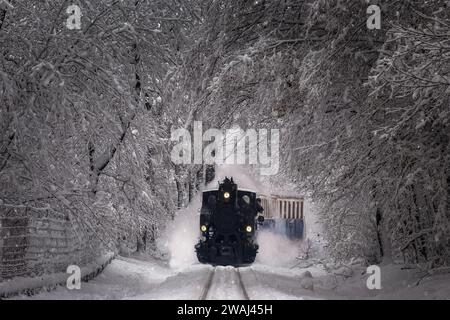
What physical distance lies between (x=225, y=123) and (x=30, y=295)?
709 cm

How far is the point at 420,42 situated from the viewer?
305 inches

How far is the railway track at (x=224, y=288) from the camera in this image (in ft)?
38.4

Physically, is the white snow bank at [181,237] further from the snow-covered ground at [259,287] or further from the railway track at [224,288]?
the railway track at [224,288]

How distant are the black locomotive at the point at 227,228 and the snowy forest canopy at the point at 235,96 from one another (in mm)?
5833

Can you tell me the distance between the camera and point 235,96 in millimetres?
13867

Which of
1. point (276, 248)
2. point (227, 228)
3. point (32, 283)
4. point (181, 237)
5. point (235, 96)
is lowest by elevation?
point (276, 248)

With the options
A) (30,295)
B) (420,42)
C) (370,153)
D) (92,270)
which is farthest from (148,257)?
(420,42)

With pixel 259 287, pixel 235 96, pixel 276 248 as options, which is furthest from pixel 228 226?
pixel 276 248

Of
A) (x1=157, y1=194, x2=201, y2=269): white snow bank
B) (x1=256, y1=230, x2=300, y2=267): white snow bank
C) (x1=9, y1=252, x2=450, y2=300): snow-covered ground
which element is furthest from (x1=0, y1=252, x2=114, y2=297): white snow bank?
(x1=256, y1=230, x2=300, y2=267): white snow bank

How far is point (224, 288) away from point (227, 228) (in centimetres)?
673

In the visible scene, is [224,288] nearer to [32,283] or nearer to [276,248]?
[32,283]

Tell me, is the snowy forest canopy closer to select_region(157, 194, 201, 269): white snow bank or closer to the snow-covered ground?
the snow-covered ground

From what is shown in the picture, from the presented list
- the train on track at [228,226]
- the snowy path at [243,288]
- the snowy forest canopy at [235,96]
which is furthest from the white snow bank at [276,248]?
the snowy forest canopy at [235,96]
